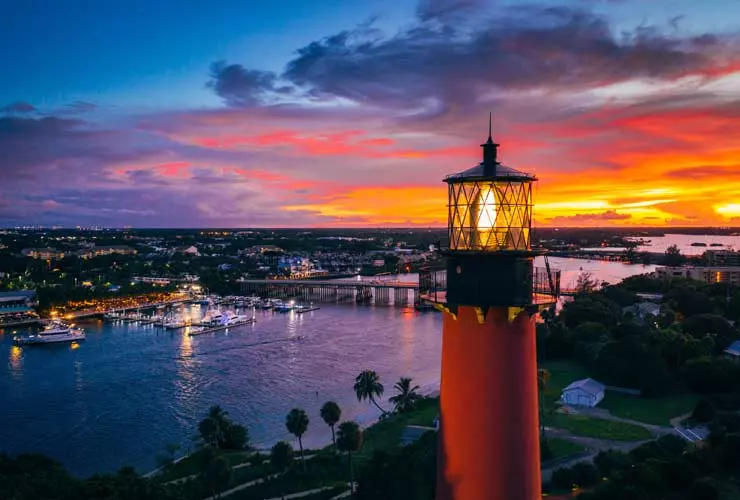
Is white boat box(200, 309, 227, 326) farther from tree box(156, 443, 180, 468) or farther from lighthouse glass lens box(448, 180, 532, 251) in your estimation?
lighthouse glass lens box(448, 180, 532, 251)

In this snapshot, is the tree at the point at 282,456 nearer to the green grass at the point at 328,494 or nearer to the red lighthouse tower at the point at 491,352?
the green grass at the point at 328,494

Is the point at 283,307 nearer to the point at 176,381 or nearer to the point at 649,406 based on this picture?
the point at 176,381

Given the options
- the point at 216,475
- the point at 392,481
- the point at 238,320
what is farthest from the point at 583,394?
the point at 238,320

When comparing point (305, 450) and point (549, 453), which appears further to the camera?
point (305, 450)

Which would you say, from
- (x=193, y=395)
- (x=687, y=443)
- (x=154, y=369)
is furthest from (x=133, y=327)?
(x=687, y=443)

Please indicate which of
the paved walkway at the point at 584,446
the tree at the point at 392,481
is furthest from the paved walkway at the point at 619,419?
the tree at the point at 392,481

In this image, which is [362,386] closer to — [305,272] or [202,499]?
[202,499]

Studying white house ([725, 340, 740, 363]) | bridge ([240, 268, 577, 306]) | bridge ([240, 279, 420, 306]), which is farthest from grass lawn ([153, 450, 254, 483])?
bridge ([240, 279, 420, 306])

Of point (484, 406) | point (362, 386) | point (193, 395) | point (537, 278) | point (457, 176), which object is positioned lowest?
point (193, 395)
